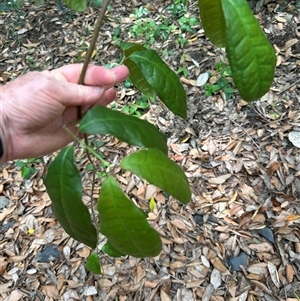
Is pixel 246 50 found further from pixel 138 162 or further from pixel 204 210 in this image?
pixel 204 210

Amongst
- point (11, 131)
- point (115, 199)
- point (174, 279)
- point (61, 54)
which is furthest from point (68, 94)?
point (61, 54)

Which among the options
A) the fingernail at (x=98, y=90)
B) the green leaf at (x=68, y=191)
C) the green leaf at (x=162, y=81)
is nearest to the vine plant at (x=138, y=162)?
the green leaf at (x=68, y=191)

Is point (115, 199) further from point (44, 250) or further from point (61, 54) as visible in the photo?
point (61, 54)

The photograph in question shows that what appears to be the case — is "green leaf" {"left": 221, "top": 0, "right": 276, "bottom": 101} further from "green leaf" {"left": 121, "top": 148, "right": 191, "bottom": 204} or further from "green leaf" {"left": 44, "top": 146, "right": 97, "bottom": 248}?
"green leaf" {"left": 44, "top": 146, "right": 97, "bottom": 248}

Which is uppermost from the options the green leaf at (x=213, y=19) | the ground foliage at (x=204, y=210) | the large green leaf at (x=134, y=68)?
the green leaf at (x=213, y=19)

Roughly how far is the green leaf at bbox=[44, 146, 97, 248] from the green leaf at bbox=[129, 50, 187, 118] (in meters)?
0.26

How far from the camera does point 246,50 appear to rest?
2.61ft

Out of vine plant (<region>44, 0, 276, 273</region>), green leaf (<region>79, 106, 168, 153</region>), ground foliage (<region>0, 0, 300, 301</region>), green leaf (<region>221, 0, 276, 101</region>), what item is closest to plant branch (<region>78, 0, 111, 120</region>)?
vine plant (<region>44, 0, 276, 273</region>)

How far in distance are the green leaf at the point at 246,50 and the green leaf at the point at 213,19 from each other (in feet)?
0.41

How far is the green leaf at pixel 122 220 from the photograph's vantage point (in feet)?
2.46

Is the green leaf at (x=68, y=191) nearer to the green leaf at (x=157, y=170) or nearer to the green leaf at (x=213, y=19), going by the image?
the green leaf at (x=157, y=170)

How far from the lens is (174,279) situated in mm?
1832

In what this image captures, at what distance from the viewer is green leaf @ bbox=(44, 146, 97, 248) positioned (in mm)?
836

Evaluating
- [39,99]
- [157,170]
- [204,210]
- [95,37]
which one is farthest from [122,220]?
[204,210]
